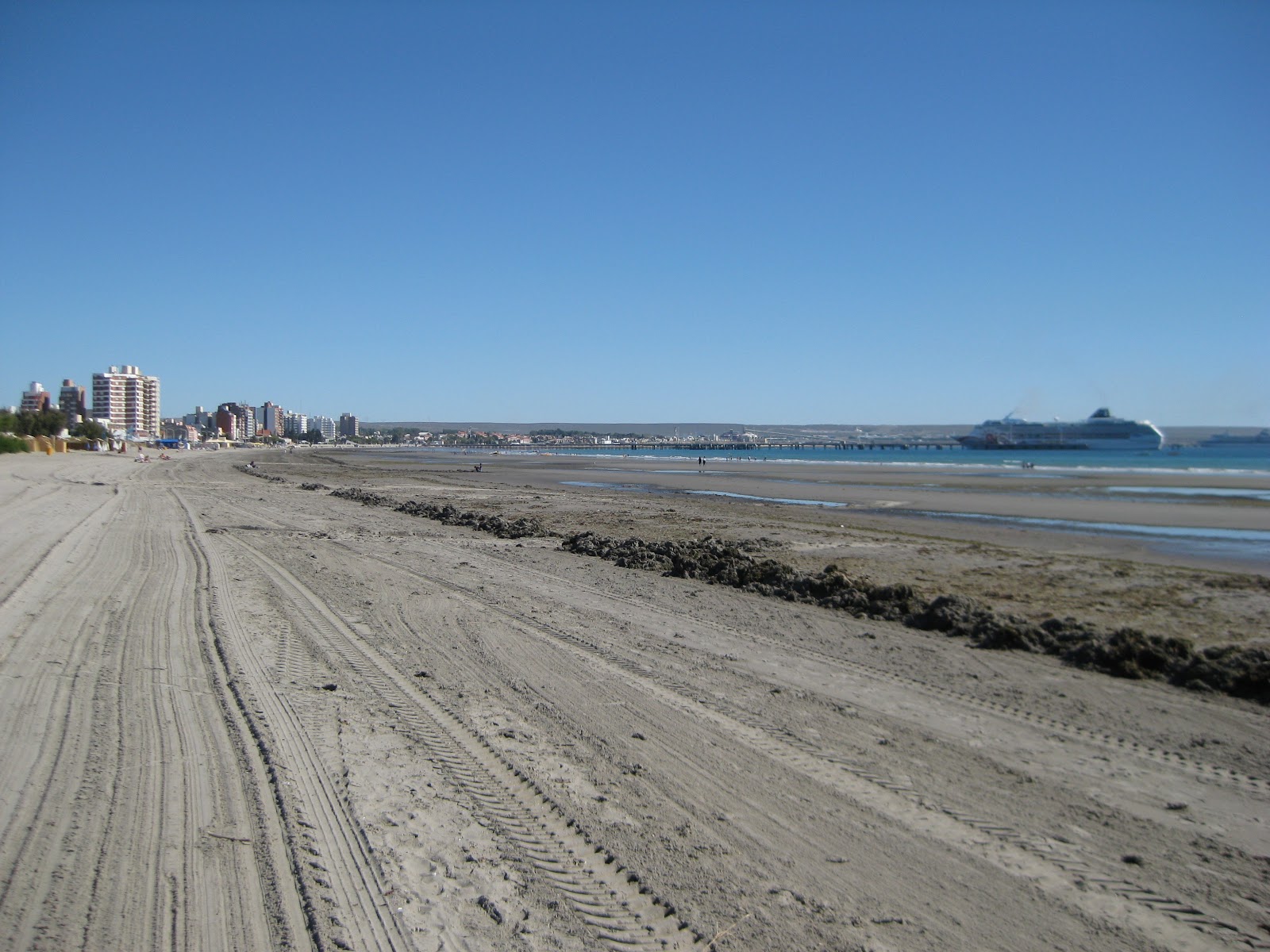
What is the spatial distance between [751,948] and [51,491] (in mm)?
31766

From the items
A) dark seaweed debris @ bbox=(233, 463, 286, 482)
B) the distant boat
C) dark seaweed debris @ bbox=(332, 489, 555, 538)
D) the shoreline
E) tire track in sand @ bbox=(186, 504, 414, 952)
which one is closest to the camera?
tire track in sand @ bbox=(186, 504, 414, 952)

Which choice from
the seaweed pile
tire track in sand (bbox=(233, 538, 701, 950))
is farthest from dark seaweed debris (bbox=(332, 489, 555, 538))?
tire track in sand (bbox=(233, 538, 701, 950))

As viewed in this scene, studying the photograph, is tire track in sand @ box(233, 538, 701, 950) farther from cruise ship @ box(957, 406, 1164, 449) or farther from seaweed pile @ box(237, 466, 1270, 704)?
cruise ship @ box(957, 406, 1164, 449)

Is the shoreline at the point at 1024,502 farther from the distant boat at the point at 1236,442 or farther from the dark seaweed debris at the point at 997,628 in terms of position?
the distant boat at the point at 1236,442

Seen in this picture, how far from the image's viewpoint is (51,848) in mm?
3799

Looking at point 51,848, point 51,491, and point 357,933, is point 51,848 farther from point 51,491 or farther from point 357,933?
point 51,491

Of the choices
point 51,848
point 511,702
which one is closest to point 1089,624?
point 511,702

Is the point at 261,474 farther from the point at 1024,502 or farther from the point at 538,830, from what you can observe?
the point at 538,830

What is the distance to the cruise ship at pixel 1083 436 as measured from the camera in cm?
10700

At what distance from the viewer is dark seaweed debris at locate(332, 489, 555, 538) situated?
729 inches

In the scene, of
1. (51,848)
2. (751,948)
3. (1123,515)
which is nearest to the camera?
(751,948)

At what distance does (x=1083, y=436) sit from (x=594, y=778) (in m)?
122

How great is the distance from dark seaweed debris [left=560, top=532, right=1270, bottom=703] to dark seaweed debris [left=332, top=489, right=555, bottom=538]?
505 centimetres

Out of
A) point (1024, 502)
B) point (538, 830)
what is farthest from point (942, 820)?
point (1024, 502)
